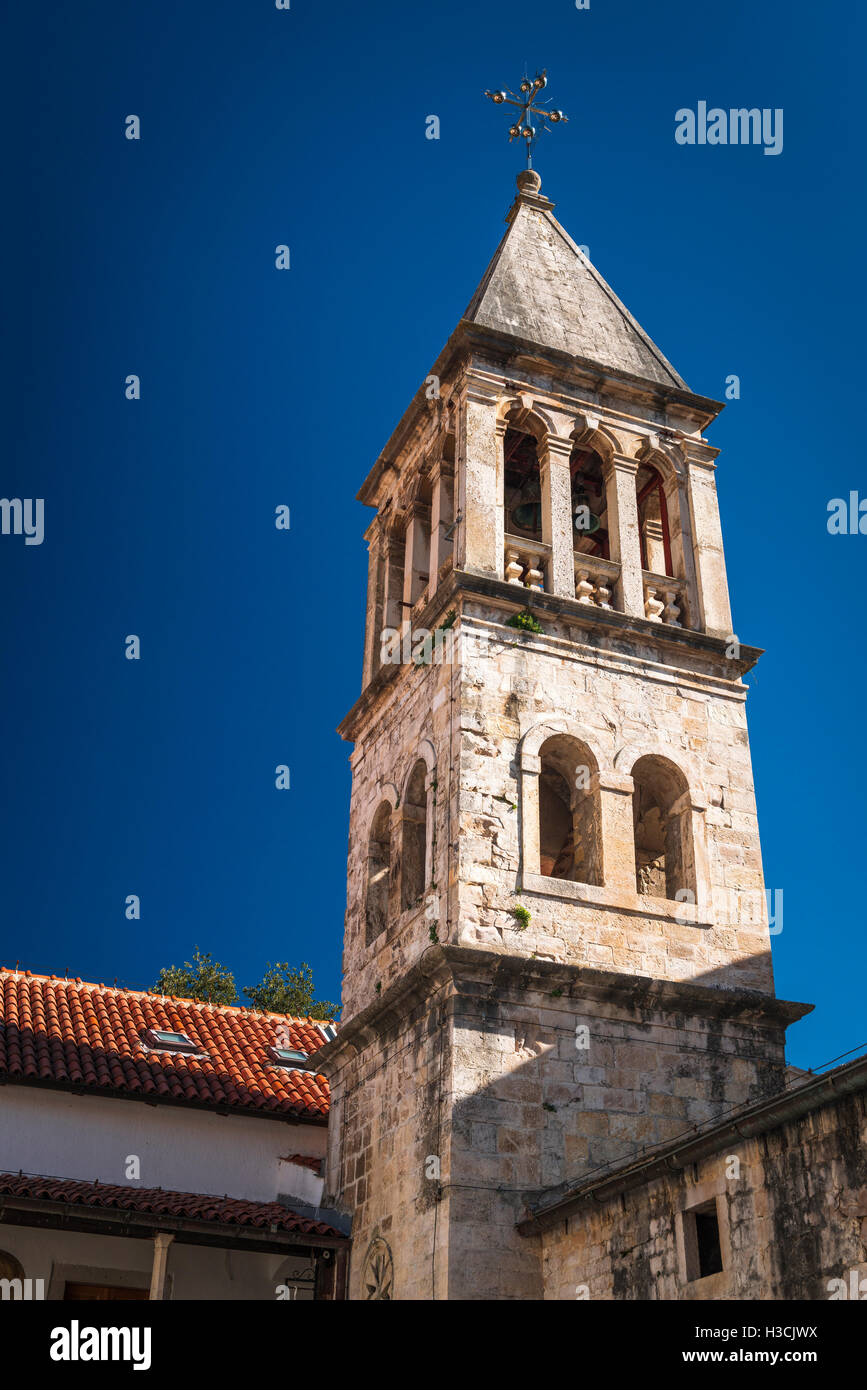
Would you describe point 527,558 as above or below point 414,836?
above

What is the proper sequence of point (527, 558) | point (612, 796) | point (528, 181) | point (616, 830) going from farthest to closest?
point (528, 181), point (527, 558), point (612, 796), point (616, 830)

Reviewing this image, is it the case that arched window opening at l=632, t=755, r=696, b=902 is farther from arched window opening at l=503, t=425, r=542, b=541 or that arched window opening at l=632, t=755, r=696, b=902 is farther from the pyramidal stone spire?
the pyramidal stone spire

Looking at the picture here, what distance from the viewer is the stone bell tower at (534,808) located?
42.8 feet

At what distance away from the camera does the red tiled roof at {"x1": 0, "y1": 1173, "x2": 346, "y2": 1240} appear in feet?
45.4

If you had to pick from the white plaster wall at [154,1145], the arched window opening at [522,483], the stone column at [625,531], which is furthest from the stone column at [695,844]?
the white plaster wall at [154,1145]

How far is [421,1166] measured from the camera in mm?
12930

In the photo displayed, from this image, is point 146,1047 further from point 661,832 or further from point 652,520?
point 652,520

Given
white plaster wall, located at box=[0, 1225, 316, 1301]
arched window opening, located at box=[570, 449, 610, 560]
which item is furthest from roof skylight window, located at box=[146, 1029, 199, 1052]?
arched window opening, located at box=[570, 449, 610, 560]

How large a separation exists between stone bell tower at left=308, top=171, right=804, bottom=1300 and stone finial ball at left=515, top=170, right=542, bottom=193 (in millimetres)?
2022

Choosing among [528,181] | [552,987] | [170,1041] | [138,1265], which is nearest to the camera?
[552,987]

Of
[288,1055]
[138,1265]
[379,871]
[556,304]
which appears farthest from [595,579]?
[138,1265]

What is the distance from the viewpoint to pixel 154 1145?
1666cm

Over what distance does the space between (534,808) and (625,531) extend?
436 centimetres

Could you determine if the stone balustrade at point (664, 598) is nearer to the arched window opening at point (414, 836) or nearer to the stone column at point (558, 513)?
the stone column at point (558, 513)
